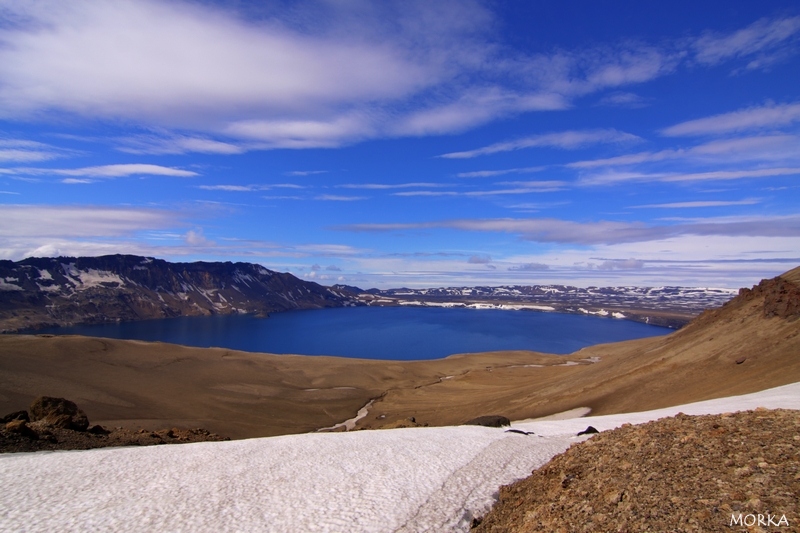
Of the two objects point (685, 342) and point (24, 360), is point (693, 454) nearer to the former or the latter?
point (685, 342)

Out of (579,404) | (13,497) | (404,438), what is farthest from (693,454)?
(579,404)

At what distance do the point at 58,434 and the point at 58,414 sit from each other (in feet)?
11.6

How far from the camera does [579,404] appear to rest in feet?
91.7

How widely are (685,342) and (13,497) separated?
3754cm

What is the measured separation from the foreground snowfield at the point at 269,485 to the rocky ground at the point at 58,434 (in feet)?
4.05

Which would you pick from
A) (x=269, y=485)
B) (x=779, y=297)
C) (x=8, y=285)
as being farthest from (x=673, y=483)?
(x=8, y=285)

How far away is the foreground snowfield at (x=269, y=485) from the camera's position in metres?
6.65

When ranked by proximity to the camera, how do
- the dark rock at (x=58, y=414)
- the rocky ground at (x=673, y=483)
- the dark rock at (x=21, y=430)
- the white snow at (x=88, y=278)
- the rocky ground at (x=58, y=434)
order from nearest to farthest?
the rocky ground at (x=673, y=483) < the rocky ground at (x=58, y=434) < the dark rock at (x=21, y=430) < the dark rock at (x=58, y=414) < the white snow at (x=88, y=278)

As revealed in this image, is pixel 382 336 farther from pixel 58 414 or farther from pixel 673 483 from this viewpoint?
pixel 673 483

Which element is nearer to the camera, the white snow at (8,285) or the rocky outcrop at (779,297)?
the rocky outcrop at (779,297)

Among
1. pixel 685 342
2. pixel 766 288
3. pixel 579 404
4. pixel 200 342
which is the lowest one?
pixel 200 342

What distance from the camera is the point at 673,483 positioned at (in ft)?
19.3

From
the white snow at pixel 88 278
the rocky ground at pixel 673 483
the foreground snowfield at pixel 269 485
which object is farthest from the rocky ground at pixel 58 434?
the white snow at pixel 88 278

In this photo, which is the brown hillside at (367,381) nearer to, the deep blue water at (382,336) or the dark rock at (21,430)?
the dark rock at (21,430)
